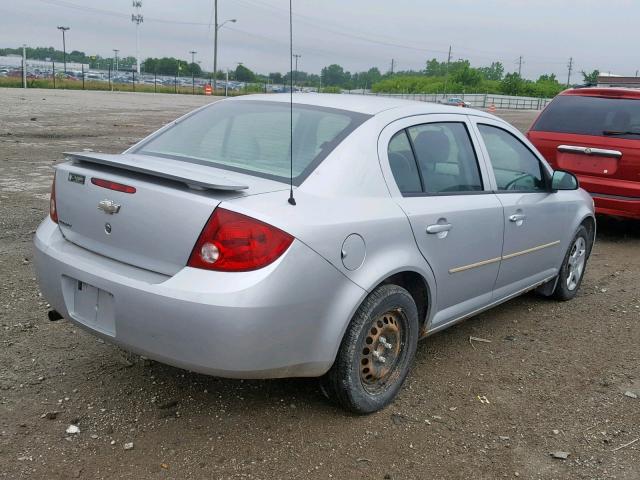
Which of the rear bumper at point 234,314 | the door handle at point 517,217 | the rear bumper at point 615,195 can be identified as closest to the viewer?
the rear bumper at point 234,314

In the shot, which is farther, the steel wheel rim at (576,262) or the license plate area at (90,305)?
the steel wheel rim at (576,262)

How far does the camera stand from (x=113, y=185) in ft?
9.77

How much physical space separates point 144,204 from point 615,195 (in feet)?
19.3

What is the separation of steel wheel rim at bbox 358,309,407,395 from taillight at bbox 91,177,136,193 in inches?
51.5

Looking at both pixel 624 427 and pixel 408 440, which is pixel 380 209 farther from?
pixel 624 427

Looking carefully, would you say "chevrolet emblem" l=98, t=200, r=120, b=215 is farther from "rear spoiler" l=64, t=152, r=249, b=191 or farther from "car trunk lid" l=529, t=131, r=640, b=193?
"car trunk lid" l=529, t=131, r=640, b=193

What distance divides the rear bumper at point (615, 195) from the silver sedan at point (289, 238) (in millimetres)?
3456

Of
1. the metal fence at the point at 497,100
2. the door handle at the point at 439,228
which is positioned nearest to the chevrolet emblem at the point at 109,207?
the door handle at the point at 439,228

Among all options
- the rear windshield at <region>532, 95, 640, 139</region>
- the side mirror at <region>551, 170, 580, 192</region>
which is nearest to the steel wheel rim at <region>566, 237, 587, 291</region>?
the side mirror at <region>551, 170, 580, 192</region>

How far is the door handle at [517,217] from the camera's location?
4176 mm

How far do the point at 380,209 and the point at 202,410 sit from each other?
136 cm

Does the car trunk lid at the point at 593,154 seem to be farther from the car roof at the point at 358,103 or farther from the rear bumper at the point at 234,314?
the rear bumper at the point at 234,314

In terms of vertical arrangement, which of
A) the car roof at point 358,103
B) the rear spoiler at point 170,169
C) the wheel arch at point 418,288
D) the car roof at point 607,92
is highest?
the car roof at point 607,92

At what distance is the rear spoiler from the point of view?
9.02ft
